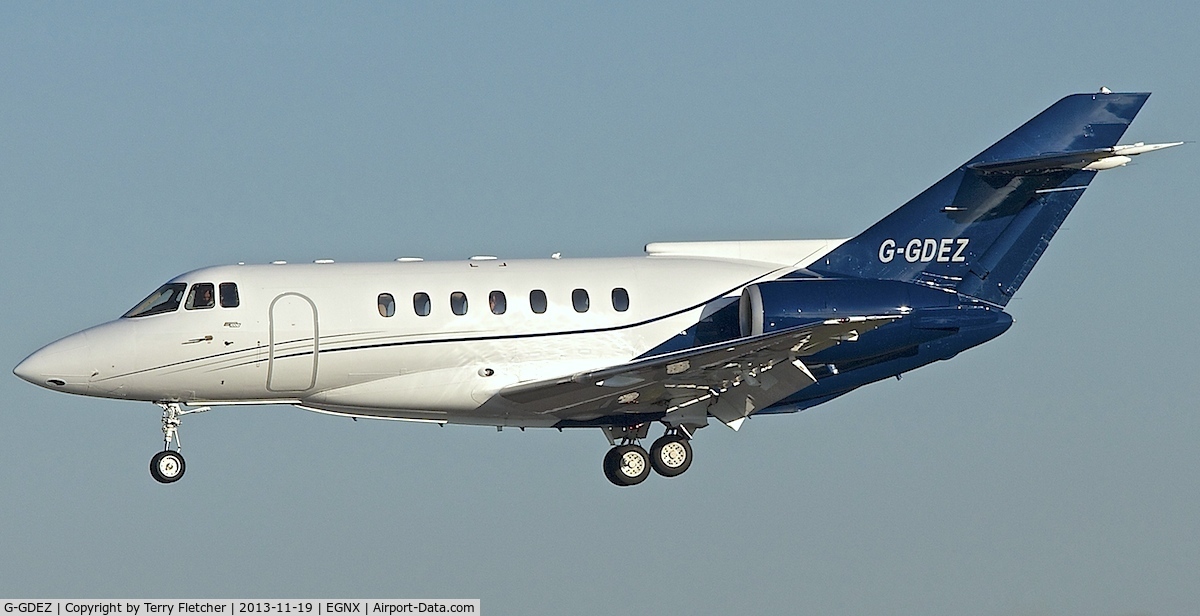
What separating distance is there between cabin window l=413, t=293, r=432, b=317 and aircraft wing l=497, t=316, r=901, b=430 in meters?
1.84

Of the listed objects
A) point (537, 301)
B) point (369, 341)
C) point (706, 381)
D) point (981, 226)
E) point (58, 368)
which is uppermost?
point (981, 226)

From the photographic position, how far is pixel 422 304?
113 feet

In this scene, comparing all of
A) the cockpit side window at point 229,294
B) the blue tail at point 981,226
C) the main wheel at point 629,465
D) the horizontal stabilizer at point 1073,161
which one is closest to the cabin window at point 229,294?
the cockpit side window at point 229,294

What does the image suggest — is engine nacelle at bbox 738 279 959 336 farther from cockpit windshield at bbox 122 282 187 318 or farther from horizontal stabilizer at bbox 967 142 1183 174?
cockpit windshield at bbox 122 282 187 318

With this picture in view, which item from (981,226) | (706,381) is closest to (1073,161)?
(981,226)

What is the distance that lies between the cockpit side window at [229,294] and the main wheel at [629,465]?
687 cm

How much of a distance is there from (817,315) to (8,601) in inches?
525

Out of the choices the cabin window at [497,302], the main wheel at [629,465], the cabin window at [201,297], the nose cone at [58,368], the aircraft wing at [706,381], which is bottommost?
the main wheel at [629,465]

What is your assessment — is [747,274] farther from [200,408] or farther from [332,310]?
[200,408]

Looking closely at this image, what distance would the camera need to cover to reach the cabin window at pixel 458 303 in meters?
34.3

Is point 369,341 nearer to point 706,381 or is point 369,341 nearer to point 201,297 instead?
point 201,297

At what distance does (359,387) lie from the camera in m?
34.2

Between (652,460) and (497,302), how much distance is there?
389 cm

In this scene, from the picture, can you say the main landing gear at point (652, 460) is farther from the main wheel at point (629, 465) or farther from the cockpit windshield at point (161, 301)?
the cockpit windshield at point (161, 301)
